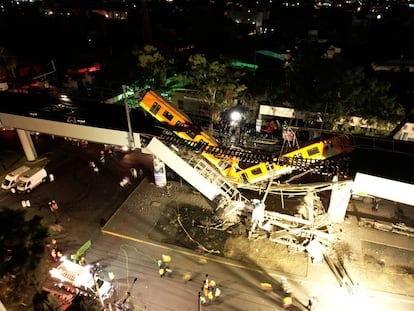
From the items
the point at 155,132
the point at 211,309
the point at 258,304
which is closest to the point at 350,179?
the point at 258,304

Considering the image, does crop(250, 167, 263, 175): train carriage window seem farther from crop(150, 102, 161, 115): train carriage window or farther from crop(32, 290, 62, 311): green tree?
crop(32, 290, 62, 311): green tree

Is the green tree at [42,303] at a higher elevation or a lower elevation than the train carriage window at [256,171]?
lower

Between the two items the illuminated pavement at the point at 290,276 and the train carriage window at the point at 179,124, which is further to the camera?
the train carriage window at the point at 179,124

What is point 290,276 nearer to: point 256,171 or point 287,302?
point 287,302

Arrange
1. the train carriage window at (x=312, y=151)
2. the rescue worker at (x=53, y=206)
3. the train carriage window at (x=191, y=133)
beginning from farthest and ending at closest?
the rescue worker at (x=53, y=206) → the train carriage window at (x=191, y=133) → the train carriage window at (x=312, y=151)

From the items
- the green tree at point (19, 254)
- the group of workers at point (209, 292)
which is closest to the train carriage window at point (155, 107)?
the green tree at point (19, 254)

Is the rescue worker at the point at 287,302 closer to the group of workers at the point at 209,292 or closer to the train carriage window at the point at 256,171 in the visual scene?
the group of workers at the point at 209,292

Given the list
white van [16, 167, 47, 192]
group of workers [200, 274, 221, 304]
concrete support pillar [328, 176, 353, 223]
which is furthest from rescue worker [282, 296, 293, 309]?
white van [16, 167, 47, 192]
